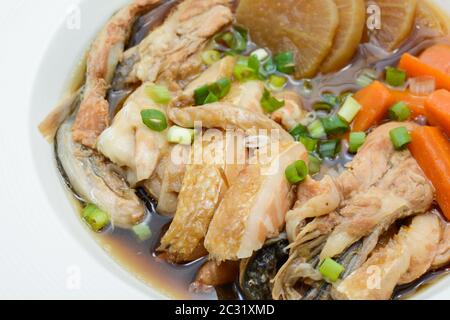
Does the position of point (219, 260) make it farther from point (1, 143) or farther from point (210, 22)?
point (210, 22)

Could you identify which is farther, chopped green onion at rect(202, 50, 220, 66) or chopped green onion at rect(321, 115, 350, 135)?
chopped green onion at rect(202, 50, 220, 66)

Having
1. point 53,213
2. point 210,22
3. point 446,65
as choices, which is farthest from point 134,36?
point 446,65

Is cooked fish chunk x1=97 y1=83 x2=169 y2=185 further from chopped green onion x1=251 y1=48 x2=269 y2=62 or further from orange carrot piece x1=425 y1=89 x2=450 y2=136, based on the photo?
orange carrot piece x1=425 y1=89 x2=450 y2=136

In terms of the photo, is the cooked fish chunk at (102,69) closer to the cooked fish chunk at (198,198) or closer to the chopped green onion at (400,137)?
the cooked fish chunk at (198,198)

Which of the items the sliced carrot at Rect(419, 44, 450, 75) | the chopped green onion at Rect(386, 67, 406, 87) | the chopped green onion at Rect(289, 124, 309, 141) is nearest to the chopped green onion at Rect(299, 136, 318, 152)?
the chopped green onion at Rect(289, 124, 309, 141)

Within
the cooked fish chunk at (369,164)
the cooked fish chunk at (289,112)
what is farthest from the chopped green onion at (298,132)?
the cooked fish chunk at (369,164)

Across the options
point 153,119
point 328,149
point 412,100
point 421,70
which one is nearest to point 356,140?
point 328,149
